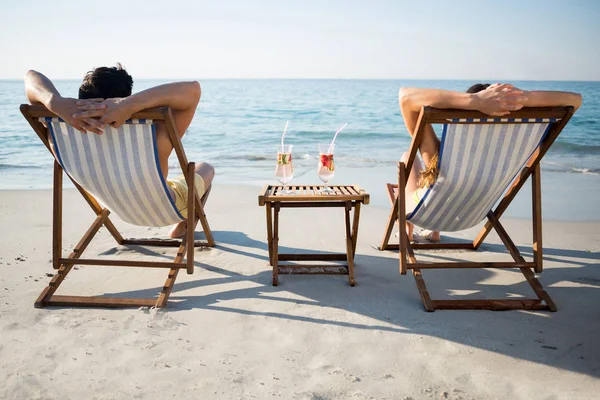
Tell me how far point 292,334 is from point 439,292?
105 cm

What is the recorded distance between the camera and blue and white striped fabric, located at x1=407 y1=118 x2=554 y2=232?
8.88 ft

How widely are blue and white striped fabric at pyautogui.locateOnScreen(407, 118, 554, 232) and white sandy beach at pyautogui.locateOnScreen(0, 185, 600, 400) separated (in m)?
0.52

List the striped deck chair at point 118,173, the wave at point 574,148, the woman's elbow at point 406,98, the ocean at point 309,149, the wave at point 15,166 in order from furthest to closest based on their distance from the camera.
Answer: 1. the wave at point 574,148
2. the wave at point 15,166
3. the ocean at point 309,149
4. the woman's elbow at point 406,98
5. the striped deck chair at point 118,173

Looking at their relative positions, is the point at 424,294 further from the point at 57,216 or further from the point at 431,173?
the point at 57,216

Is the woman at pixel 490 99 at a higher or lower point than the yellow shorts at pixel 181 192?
higher

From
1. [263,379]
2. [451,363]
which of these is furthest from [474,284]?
[263,379]

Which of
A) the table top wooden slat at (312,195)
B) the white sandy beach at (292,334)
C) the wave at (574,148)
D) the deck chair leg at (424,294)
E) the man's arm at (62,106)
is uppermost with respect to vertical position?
the man's arm at (62,106)

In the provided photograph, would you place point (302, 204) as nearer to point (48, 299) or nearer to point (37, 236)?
point (48, 299)

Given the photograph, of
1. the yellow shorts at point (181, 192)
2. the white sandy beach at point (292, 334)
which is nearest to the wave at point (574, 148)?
the white sandy beach at point (292, 334)

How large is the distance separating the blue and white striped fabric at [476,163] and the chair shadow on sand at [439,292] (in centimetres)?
50

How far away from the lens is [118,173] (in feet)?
9.20

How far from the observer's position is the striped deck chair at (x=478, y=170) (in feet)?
8.66

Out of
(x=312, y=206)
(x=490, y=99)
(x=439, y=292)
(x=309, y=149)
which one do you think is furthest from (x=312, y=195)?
(x=309, y=149)

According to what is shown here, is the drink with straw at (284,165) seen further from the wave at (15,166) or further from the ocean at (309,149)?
the wave at (15,166)
